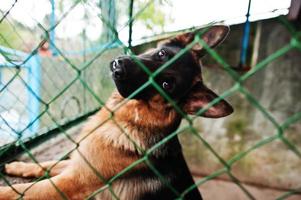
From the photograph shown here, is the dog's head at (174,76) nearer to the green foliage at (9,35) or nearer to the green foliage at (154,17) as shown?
the green foliage at (9,35)

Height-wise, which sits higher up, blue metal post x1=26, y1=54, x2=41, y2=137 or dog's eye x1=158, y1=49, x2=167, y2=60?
blue metal post x1=26, y1=54, x2=41, y2=137

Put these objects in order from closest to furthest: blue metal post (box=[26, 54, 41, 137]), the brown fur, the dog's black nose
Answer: the dog's black nose, the brown fur, blue metal post (box=[26, 54, 41, 137])

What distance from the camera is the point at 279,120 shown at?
5.37 m

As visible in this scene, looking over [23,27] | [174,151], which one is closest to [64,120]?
[23,27]

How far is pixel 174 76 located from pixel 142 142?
19.7 inches

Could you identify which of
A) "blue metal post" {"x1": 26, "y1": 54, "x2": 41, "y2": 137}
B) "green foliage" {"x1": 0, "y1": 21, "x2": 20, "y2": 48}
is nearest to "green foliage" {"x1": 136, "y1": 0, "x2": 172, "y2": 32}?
"blue metal post" {"x1": 26, "y1": 54, "x2": 41, "y2": 137}

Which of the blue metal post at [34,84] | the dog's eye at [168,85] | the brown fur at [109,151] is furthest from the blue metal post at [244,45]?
the dog's eye at [168,85]

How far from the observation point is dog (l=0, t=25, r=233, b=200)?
202 cm

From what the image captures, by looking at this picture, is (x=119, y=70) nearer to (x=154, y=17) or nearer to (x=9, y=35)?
(x=9, y=35)

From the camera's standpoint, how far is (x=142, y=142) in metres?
2.13

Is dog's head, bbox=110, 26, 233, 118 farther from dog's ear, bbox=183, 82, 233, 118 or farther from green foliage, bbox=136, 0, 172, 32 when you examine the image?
green foliage, bbox=136, 0, 172, 32

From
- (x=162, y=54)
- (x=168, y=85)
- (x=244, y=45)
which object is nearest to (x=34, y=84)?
(x=162, y=54)

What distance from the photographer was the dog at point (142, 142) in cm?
202

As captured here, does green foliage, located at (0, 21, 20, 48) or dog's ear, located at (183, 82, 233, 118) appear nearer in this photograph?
dog's ear, located at (183, 82, 233, 118)
